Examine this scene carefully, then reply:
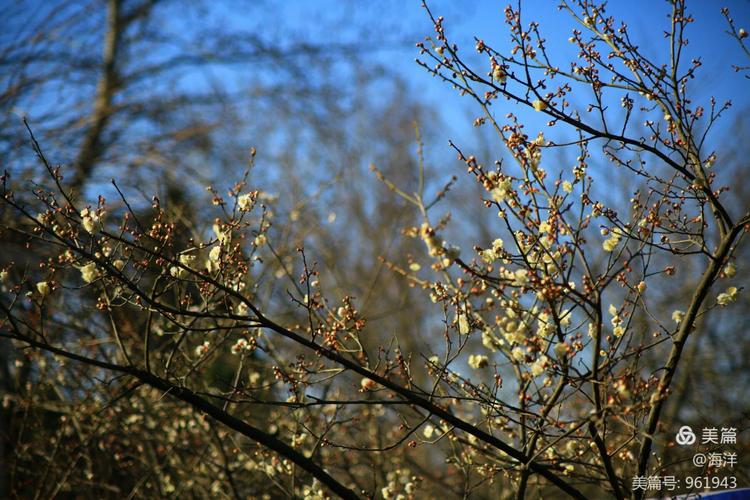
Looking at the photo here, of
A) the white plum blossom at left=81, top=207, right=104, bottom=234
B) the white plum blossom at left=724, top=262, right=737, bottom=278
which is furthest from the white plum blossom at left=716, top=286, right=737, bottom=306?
the white plum blossom at left=81, top=207, right=104, bottom=234

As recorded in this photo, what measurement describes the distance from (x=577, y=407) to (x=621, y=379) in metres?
2.79

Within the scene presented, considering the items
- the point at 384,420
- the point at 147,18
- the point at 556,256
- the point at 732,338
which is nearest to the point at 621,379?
the point at 556,256

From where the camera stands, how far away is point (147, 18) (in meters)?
8.52

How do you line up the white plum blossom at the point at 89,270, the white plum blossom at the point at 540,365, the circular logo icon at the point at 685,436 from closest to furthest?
1. the white plum blossom at the point at 540,365
2. the white plum blossom at the point at 89,270
3. the circular logo icon at the point at 685,436

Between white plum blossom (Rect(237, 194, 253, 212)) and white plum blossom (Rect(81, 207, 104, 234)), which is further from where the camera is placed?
white plum blossom (Rect(237, 194, 253, 212))

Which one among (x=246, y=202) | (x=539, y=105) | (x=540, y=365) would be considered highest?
(x=539, y=105)

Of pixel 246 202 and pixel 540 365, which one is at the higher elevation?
pixel 246 202

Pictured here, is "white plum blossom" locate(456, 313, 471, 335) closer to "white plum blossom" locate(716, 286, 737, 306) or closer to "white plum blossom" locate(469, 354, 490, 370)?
"white plum blossom" locate(469, 354, 490, 370)

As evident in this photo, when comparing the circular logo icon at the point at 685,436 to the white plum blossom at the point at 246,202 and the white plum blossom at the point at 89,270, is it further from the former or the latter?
the white plum blossom at the point at 89,270

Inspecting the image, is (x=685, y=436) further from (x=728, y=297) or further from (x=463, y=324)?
(x=463, y=324)

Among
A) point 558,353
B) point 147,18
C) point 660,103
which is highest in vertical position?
point 147,18

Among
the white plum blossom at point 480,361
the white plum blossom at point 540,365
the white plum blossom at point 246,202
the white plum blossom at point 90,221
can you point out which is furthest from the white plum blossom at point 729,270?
the white plum blossom at point 90,221

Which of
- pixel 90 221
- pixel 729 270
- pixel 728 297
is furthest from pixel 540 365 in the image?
pixel 90 221

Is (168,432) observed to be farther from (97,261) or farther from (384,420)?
(97,261)
